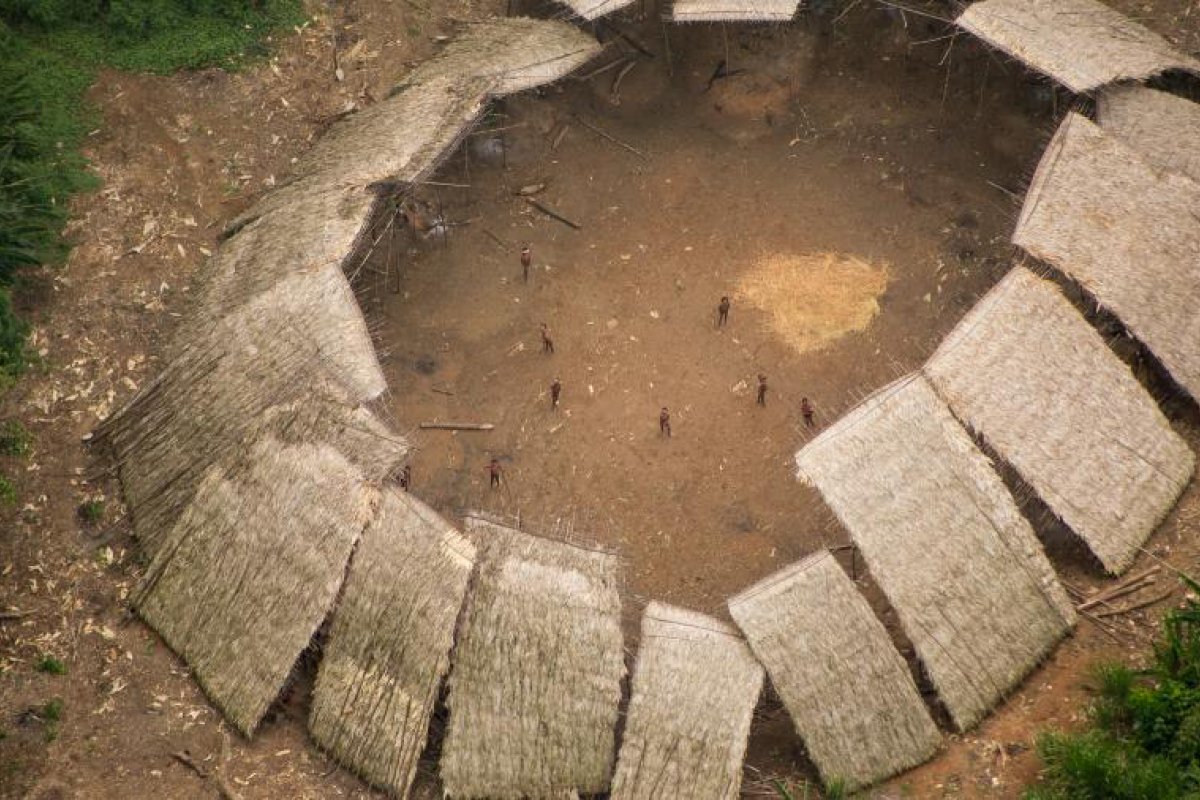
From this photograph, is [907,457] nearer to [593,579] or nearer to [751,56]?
[593,579]

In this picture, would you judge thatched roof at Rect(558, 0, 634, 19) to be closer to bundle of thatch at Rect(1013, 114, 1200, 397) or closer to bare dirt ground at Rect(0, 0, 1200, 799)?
bare dirt ground at Rect(0, 0, 1200, 799)

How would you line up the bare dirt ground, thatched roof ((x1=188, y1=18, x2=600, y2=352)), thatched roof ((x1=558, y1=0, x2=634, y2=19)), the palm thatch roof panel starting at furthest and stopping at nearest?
thatched roof ((x1=558, y1=0, x2=634, y2=19)), thatched roof ((x1=188, y1=18, x2=600, y2=352)), the palm thatch roof panel, the bare dirt ground

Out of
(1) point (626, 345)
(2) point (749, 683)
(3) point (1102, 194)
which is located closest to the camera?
(2) point (749, 683)

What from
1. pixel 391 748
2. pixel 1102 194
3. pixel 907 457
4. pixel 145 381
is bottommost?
pixel 391 748

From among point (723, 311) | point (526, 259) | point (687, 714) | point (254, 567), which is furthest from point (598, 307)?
point (687, 714)

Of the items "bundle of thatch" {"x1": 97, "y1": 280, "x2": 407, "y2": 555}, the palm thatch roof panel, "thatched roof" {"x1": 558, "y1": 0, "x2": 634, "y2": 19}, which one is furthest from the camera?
"thatched roof" {"x1": 558, "y1": 0, "x2": 634, "y2": 19}

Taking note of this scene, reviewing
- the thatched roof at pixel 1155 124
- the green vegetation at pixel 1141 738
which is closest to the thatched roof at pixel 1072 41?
the thatched roof at pixel 1155 124

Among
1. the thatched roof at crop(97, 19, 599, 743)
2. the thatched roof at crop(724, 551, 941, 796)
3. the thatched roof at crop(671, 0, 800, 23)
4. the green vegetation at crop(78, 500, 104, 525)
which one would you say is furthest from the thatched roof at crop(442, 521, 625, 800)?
the thatched roof at crop(671, 0, 800, 23)

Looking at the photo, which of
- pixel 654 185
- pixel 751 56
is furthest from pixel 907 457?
pixel 751 56
